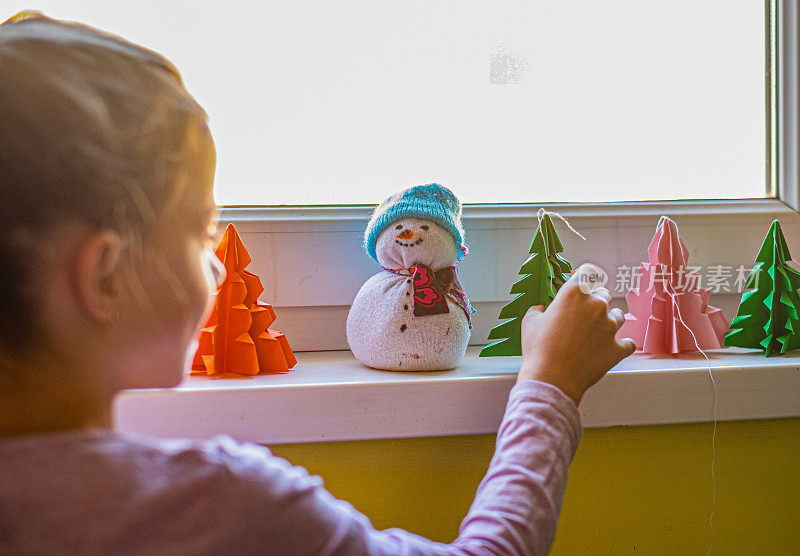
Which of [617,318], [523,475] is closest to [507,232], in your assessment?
[617,318]

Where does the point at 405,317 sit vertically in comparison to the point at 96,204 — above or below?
below

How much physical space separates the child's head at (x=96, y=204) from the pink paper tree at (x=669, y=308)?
544mm

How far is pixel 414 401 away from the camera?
24.3 inches

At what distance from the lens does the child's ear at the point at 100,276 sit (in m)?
0.32

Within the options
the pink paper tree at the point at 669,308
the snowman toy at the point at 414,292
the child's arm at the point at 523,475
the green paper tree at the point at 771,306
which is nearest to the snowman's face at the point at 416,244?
the snowman toy at the point at 414,292

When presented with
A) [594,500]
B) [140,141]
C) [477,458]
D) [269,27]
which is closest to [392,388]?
[477,458]

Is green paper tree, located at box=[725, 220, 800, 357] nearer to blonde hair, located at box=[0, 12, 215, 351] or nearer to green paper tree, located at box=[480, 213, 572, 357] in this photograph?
green paper tree, located at box=[480, 213, 572, 357]

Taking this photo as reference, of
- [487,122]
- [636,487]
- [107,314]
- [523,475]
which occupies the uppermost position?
[487,122]

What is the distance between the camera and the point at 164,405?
1.91 feet

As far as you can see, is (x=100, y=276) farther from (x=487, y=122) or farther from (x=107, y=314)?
(x=487, y=122)

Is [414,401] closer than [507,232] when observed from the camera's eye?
Yes

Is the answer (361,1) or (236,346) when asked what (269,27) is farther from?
(236,346)

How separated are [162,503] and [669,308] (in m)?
0.60

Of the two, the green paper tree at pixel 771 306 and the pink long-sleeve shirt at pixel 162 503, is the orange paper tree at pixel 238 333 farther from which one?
the green paper tree at pixel 771 306
